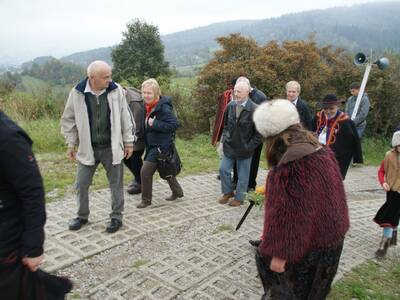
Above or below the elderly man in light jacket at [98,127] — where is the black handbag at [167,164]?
below

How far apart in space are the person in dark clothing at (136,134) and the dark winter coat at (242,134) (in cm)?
134

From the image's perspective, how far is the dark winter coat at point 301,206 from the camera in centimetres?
245

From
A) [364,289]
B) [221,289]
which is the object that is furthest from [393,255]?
[221,289]

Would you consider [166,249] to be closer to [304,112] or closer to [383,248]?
[383,248]

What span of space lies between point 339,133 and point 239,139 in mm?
1442

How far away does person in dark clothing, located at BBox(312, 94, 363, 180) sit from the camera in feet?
18.0

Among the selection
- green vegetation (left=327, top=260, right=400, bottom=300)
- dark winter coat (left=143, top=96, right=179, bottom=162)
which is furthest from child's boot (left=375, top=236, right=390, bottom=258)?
dark winter coat (left=143, top=96, right=179, bottom=162)

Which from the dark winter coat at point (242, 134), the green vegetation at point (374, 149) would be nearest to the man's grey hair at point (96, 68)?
the dark winter coat at point (242, 134)

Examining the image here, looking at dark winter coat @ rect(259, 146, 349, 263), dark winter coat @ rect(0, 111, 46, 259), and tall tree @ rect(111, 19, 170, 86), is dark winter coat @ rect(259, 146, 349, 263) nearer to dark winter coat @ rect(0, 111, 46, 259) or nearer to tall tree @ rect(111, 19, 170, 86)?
dark winter coat @ rect(0, 111, 46, 259)

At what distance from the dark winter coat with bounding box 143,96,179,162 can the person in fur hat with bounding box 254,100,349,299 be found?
2.84 m

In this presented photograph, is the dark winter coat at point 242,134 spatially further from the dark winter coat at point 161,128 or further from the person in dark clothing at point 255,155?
the dark winter coat at point 161,128

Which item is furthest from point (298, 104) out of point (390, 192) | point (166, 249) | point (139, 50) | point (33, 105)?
point (139, 50)

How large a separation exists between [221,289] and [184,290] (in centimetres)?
36

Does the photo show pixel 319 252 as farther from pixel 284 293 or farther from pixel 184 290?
pixel 184 290
